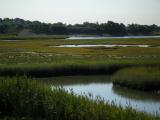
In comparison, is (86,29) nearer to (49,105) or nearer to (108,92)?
(108,92)

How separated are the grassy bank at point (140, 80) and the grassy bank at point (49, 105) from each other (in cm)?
786

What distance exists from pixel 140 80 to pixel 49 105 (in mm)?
9519

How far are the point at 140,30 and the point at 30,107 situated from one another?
13405 cm

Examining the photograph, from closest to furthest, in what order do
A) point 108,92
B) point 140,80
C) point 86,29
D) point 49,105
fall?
point 49,105, point 108,92, point 140,80, point 86,29

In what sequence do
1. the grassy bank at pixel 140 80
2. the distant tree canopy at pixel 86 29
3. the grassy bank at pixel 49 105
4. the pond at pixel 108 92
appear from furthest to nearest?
1. the distant tree canopy at pixel 86 29
2. the grassy bank at pixel 140 80
3. the pond at pixel 108 92
4. the grassy bank at pixel 49 105

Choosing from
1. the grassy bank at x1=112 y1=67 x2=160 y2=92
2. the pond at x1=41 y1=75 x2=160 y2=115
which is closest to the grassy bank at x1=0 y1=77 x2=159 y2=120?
the pond at x1=41 y1=75 x2=160 y2=115

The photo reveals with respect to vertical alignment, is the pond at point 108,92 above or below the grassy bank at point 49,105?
below

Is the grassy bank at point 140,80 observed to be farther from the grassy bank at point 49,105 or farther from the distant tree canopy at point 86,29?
the distant tree canopy at point 86,29

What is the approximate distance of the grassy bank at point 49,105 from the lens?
885 centimetres

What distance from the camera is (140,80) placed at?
61.9 feet

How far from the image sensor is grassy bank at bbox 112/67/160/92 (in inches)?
717

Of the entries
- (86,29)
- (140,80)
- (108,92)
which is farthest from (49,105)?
(86,29)

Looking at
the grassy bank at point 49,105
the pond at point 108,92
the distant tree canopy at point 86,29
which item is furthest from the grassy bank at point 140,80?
the distant tree canopy at point 86,29

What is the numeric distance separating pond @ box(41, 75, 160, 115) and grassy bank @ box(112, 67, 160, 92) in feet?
1.54
